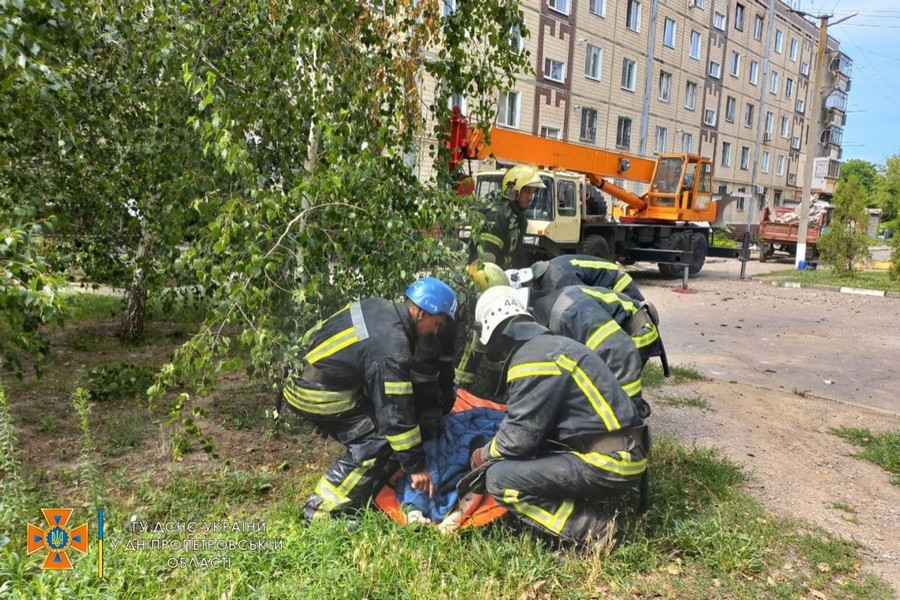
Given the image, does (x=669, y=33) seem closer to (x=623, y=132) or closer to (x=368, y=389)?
(x=623, y=132)

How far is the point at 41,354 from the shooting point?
2.73 m

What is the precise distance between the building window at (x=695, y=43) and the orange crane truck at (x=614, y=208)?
633 inches

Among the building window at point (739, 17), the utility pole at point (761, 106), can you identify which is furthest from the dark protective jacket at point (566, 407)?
the utility pole at point (761, 106)

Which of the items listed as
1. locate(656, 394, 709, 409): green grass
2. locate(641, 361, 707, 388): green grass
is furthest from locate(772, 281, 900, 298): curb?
locate(656, 394, 709, 409): green grass

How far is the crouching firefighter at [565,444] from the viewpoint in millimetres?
2939

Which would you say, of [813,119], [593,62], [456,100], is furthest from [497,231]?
[593,62]

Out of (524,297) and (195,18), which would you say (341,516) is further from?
(195,18)

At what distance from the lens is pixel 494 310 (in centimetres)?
327

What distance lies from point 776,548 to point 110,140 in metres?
4.68

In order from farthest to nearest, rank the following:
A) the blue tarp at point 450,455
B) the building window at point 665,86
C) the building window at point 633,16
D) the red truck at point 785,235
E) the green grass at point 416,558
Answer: the building window at point 665,86 → the building window at point 633,16 → the red truck at point 785,235 → the blue tarp at point 450,455 → the green grass at point 416,558

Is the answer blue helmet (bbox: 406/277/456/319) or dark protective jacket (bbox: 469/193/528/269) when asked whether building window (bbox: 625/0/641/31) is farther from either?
blue helmet (bbox: 406/277/456/319)

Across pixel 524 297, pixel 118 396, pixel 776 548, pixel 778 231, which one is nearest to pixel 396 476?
pixel 524 297

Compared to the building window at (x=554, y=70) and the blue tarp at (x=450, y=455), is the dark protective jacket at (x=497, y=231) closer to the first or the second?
the blue tarp at (x=450, y=455)

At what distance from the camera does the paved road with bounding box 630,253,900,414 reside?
6.92 m
